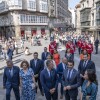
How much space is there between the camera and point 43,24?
61094 millimetres

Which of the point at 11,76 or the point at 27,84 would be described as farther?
the point at 11,76

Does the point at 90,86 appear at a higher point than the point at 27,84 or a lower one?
higher

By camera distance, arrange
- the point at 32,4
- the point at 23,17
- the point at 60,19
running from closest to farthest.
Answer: the point at 23,17, the point at 32,4, the point at 60,19

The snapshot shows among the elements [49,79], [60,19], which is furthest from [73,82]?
[60,19]

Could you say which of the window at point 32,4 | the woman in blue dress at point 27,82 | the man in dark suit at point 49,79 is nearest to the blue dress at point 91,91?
the man in dark suit at point 49,79

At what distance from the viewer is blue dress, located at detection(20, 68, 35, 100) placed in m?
6.96

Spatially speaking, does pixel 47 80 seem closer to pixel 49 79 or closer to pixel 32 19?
pixel 49 79

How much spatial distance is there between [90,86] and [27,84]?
8.39 feet

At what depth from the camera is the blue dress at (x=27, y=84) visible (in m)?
6.96

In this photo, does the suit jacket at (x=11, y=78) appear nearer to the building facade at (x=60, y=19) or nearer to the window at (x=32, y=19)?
the window at (x=32, y=19)

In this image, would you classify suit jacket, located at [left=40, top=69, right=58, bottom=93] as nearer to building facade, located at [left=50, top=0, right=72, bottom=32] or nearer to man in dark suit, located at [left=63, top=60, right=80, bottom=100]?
man in dark suit, located at [left=63, top=60, right=80, bottom=100]

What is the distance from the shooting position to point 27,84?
23.1 feet

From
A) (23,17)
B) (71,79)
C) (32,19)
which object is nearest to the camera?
(71,79)

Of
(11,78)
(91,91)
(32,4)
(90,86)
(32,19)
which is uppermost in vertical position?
(32,4)
